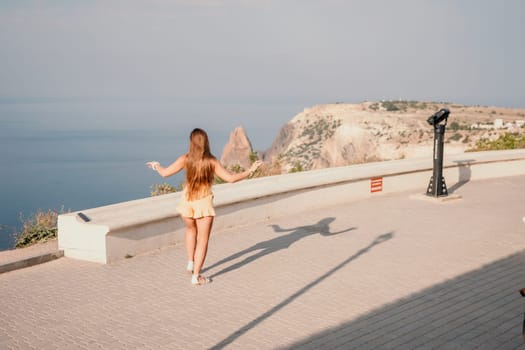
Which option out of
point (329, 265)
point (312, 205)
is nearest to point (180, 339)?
point (329, 265)

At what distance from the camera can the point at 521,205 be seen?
40.9ft

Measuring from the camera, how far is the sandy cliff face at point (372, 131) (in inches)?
2581

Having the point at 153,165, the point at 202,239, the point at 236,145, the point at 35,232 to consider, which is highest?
the point at 153,165

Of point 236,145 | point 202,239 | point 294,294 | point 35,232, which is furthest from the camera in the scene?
point 236,145

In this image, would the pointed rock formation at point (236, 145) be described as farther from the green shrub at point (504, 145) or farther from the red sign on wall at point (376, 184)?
the red sign on wall at point (376, 184)

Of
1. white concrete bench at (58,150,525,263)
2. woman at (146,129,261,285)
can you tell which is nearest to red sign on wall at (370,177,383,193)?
white concrete bench at (58,150,525,263)

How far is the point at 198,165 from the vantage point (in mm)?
7012

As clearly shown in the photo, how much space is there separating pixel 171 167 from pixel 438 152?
7.33 m

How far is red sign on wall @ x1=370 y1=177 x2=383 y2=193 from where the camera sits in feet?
43.1

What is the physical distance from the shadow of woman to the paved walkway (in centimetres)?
2

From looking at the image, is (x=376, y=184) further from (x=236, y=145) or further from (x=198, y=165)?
(x=236, y=145)

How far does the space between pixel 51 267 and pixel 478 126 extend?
216 feet

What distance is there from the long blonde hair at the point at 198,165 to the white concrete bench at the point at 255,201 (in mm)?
1522

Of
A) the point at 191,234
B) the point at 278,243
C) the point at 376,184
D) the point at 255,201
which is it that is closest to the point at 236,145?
the point at 376,184
